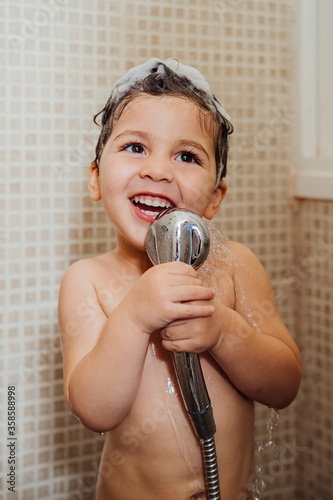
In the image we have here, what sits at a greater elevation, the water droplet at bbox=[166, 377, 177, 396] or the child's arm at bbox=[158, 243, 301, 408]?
the child's arm at bbox=[158, 243, 301, 408]

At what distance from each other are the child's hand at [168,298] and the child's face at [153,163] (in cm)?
9

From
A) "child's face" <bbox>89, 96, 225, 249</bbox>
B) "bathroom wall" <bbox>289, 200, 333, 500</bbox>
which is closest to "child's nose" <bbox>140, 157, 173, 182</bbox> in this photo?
"child's face" <bbox>89, 96, 225, 249</bbox>

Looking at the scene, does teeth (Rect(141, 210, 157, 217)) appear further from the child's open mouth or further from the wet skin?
the wet skin

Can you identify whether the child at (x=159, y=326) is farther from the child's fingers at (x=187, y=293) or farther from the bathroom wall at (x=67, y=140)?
the bathroom wall at (x=67, y=140)

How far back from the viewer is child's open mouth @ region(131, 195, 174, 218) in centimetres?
68

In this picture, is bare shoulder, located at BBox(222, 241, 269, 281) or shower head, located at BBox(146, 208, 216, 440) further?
bare shoulder, located at BBox(222, 241, 269, 281)

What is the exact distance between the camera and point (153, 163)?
0.67m

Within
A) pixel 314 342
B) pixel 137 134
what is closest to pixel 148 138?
pixel 137 134

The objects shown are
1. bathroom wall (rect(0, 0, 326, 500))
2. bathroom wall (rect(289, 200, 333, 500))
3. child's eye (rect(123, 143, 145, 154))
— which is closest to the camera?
child's eye (rect(123, 143, 145, 154))

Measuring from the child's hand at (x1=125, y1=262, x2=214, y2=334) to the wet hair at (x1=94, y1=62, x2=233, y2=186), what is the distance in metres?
0.21

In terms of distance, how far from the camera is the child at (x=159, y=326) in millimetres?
636

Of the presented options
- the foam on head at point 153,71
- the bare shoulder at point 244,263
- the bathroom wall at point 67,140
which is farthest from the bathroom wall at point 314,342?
the foam on head at point 153,71

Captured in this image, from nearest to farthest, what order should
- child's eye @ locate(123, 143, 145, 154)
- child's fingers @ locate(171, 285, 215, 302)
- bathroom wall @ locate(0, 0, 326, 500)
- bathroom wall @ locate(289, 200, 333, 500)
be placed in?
child's fingers @ locate(171, 285, 215, 302)
child's eye @ locate(123, 143, 145, 154)
bathroom wall @ locate(0, 0, 326, 500)
bathroom wall @ locate(289, 200, 333, 500)

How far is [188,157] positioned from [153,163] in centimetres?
6
